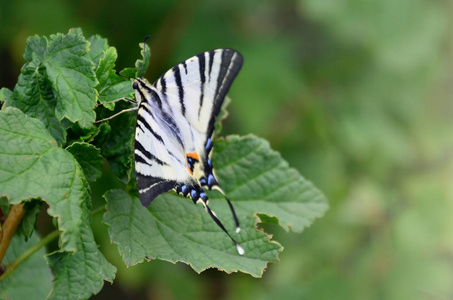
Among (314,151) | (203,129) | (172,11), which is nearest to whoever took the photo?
(203,129)

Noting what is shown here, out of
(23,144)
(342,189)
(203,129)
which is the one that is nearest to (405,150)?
(342,189)

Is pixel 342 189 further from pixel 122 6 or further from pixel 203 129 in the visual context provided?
pixel 203 129

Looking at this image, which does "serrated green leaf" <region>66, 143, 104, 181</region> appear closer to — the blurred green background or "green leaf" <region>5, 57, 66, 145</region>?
"green leaf" <region>5, 57, 66, 145</region>

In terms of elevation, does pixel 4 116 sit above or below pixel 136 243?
above

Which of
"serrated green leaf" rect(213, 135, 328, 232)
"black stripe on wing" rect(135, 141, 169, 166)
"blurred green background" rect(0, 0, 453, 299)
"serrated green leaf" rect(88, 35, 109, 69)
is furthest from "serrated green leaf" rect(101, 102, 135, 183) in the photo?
"blurred green background" rect(0, 0, 453, 299)

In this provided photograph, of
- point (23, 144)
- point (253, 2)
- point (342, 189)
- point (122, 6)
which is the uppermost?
point (253, 2)

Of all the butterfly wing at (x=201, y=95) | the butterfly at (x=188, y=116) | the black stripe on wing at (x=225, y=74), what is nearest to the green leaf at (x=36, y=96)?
the butterfly at (x=188, y=116)

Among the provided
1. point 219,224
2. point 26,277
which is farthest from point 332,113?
point 26,277

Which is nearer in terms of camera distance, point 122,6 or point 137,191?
point 137,191
